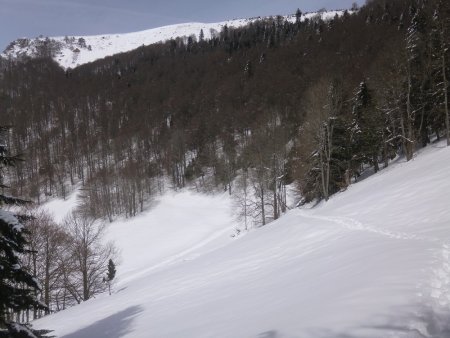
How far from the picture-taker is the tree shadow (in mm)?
10938

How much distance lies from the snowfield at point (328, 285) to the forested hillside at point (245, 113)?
1166 centimetres

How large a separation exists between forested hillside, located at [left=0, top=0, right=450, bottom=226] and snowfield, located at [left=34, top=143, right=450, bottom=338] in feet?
38.2

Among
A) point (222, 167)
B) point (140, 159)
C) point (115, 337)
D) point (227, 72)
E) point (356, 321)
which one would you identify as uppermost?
point (227, 72)

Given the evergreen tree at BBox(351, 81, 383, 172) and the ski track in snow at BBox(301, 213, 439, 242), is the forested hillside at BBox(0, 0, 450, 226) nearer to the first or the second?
the evergreen tree at BBox(351, 81, 383, 172)

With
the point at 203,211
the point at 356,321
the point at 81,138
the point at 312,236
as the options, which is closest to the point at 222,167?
the point at 203,211

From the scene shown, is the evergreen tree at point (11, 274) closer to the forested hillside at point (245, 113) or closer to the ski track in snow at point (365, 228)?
the ski track in snow at point (365, 228)

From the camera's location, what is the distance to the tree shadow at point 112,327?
10.9 meters

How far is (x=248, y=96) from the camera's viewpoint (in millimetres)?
89562

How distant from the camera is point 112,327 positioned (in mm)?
11719

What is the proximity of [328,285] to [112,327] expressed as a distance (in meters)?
8.02

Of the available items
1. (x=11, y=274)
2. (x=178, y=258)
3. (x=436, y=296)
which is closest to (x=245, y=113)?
(x=178, y=258)

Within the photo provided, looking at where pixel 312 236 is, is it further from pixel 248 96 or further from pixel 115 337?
pixel 248 96

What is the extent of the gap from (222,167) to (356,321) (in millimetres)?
54393

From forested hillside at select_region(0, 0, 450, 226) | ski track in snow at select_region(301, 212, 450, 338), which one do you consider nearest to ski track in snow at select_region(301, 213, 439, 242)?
ski track in snow at select_region(301, 212, 450, 338)
